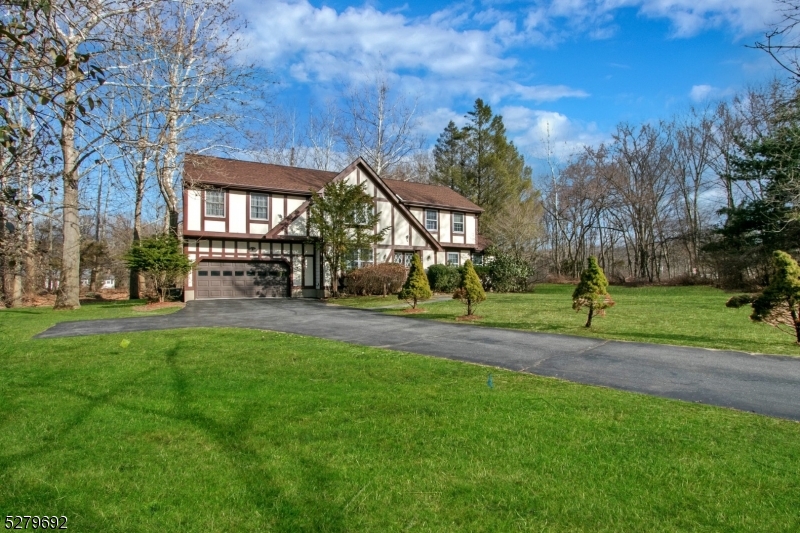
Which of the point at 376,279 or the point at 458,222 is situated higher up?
the point at 458,222

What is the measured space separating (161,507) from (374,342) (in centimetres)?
716

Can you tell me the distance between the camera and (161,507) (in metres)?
3.07

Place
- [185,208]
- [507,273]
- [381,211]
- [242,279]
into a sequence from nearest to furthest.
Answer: [185,208] → [242,279] → [381,211] → [507,273]

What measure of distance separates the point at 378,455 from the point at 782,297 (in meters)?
9.72

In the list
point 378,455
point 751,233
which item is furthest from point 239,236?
point 751,233

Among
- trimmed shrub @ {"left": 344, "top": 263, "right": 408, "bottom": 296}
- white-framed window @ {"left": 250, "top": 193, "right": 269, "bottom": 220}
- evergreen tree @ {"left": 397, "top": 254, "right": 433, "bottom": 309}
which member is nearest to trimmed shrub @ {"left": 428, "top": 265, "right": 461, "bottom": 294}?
trimmed shrub @ {"left": 344, "top": 263, "right": 408, "bottom": 296}

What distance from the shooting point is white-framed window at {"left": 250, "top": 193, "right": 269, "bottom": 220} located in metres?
25.3

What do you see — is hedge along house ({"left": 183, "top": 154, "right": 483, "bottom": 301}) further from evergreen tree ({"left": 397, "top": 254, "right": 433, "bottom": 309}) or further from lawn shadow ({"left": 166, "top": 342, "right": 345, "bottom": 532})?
lawn shadow ({"left": 166, "top": 342, "right": 345, "bottom": 532})

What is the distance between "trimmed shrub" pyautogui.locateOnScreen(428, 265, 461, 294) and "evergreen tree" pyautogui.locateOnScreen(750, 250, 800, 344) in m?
18.7

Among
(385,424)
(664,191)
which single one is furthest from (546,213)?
(385,424)

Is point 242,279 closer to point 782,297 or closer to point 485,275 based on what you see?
point 485,275

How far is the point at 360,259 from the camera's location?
2742 cm

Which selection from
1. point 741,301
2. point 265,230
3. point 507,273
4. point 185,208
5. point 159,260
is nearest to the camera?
point 741,301

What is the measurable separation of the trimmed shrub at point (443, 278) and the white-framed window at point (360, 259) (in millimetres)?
3767
